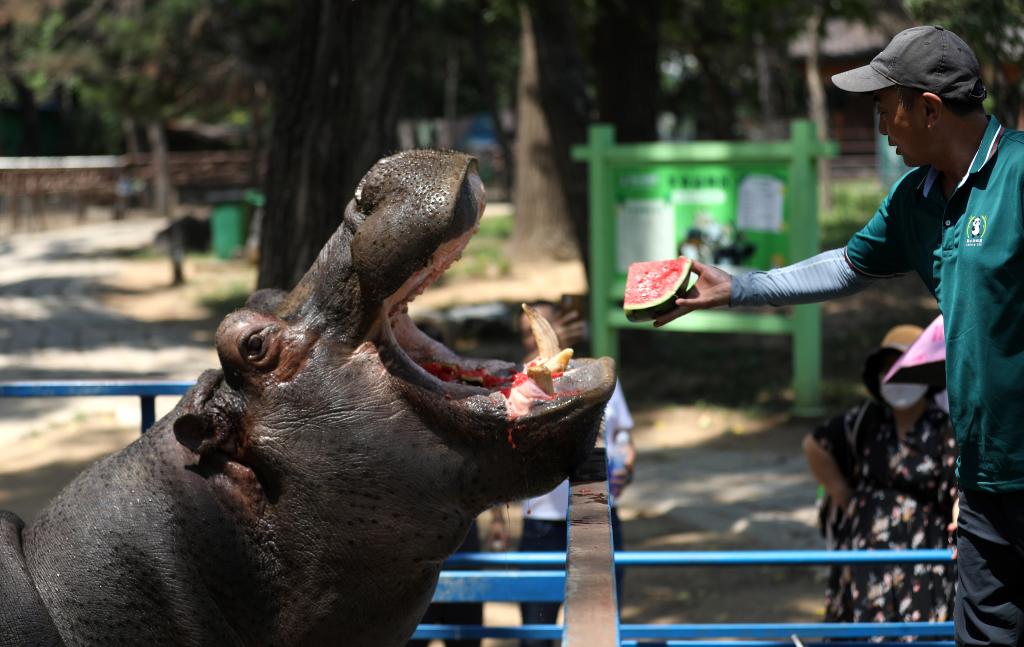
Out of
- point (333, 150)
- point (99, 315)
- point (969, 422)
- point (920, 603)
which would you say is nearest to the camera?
point (969, 422)

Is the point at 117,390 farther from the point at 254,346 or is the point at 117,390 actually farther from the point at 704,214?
the point at 704,214

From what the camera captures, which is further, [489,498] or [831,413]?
[831,413]

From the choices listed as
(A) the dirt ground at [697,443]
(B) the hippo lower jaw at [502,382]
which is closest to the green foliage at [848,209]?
(A) the dirt ground at [697,443]

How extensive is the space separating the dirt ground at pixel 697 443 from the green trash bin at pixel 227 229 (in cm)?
547

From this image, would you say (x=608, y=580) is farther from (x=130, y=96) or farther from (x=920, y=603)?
(x=130, y=96)

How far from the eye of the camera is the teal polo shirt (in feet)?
8.01

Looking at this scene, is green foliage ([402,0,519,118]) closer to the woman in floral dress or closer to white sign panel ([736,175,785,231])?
white sign panel ([736,175,785,231])

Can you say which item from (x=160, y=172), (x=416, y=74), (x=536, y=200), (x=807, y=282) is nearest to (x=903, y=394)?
(x=807, y=282)

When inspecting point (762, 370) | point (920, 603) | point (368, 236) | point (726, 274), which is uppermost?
point (368, 236)

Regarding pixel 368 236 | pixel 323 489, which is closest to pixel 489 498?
pixel 323 489

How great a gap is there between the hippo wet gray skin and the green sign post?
7.31m

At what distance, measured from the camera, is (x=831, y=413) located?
31.7 ft

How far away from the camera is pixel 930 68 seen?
2502 millimetres

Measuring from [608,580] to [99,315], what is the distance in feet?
47.9
